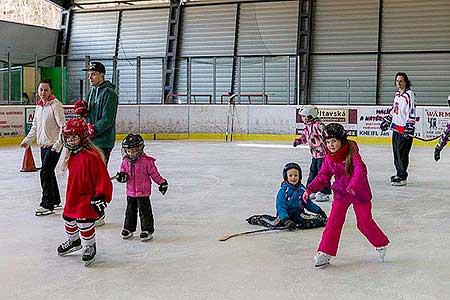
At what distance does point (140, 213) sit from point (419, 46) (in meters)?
17.7

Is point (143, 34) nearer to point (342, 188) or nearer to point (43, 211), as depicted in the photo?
point (43, 211)

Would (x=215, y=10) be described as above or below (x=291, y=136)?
above

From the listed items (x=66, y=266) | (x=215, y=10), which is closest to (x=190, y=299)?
(x=66, y=266)

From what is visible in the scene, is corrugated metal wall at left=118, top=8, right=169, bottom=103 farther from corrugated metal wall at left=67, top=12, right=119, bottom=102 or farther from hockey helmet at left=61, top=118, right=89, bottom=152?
hockey helmet at left=61, top=118, right=89, bottom=152

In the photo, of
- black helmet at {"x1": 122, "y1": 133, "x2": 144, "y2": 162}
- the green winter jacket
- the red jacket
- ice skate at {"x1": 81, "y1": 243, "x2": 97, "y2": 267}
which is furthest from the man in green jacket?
the red jacket

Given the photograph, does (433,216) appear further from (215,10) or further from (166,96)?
(215,10)

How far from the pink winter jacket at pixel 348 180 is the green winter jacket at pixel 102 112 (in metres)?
2.28

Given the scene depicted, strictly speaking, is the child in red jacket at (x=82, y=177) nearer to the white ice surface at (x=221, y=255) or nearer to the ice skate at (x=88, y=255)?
the ice skate at (x=88, y=255)

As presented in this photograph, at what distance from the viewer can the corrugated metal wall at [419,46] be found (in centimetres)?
2088

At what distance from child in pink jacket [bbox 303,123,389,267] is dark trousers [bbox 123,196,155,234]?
60.2 inches

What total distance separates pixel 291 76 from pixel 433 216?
46.0 ft

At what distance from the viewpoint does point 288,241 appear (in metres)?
5.56

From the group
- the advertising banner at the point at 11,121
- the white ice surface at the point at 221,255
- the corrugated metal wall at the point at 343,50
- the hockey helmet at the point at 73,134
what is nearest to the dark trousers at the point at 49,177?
the white ice surface at the point at 221,255

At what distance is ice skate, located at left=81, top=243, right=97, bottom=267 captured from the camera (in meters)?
4.74
